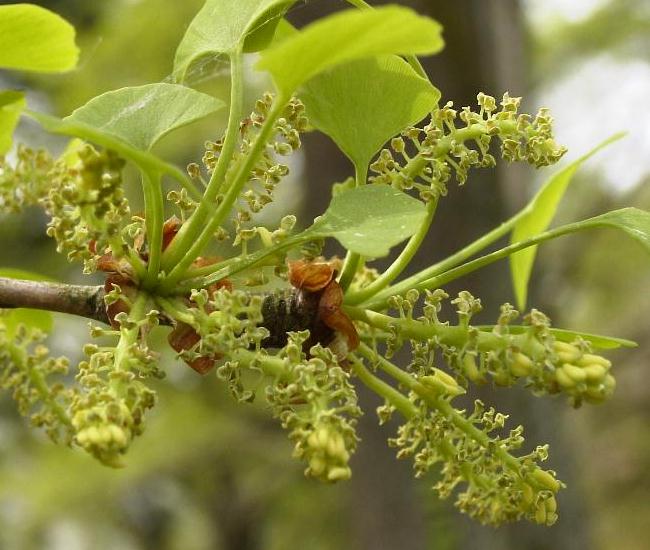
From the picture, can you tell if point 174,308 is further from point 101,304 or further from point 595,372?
point 595,372

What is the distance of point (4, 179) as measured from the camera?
2.25 feet

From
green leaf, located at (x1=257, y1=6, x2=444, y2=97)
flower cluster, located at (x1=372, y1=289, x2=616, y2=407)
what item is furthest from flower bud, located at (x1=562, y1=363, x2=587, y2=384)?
green leaf, located at (x1=257, y1=6, x2=444, y2=97)

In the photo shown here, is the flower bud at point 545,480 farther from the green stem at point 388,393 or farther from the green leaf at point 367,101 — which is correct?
the green leaf at point 367,101

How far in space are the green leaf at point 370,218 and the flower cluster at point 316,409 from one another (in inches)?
3.0

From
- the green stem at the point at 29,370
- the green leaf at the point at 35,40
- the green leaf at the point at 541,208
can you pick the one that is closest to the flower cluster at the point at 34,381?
the green stem at the point at 29,370

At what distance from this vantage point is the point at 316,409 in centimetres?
53

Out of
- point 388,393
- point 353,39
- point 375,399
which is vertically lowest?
point 375,399

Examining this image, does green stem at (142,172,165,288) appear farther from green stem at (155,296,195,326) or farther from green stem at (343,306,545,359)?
green stem at (343,306,545,359)

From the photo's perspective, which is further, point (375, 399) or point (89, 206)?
point (375, 399)

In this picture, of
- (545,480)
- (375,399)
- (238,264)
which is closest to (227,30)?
(238,264)

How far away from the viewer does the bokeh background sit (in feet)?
6.76

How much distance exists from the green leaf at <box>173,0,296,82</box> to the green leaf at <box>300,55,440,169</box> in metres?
0.07

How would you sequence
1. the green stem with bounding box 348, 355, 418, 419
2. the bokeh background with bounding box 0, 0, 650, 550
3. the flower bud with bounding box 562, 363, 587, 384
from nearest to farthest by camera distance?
1. the flower bud with bounding box 562, 363, 587, 384
2. the green stem with bounding box 348, 355, 418, 419
3. the bokeh background with bounding box 0, 0, 650, 550

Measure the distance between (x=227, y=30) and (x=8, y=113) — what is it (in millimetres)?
189
